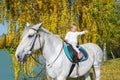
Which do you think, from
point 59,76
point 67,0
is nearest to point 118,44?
point 67,0

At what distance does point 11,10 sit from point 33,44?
6.04m

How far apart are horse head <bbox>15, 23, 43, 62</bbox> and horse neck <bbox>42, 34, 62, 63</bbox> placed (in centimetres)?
26

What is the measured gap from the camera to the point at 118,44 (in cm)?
4791

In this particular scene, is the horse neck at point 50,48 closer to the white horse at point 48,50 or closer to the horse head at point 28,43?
the white horse at point 48,50

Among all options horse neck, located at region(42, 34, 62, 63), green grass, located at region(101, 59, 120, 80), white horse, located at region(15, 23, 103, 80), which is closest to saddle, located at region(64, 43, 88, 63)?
white horse, located at region(15, 23, 103, 80)

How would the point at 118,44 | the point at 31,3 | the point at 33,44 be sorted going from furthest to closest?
the point at 118,44, the point at 31,3, the point at 33,44

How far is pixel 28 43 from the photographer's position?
342 inches

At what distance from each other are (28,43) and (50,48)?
0.78 metres

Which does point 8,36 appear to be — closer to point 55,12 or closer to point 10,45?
point 10,45

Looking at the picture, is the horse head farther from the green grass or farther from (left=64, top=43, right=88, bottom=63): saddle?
the green grass

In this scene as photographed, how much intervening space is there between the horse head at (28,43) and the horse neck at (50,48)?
26cm

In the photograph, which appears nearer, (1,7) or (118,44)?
(1,7)

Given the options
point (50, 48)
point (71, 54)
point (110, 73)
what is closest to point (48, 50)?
point (50, 48)

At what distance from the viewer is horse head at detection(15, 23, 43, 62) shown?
8539mm
